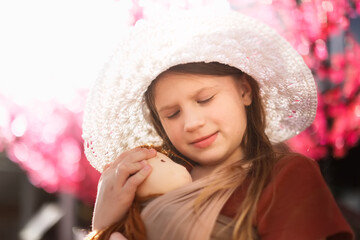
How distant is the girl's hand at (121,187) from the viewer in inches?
59.4

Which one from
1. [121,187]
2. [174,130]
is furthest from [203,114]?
[121,187]

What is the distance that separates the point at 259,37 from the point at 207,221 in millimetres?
668

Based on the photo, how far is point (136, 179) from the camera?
150cm

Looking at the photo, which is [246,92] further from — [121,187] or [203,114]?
[121,187]

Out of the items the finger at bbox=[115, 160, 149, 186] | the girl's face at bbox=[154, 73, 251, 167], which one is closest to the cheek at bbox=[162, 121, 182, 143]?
the girl's face at bbox=[154, 73, 251, 167]

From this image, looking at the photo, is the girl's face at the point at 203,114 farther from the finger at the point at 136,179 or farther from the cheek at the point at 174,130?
the finger at the point at 136,179

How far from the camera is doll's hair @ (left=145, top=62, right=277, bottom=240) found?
1.31 m

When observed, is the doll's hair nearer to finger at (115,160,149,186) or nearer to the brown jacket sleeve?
the brown jacket sleeve

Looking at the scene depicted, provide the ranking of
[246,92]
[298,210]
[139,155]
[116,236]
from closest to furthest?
[298,210]
[116,236]
[139,155]
[246,92]

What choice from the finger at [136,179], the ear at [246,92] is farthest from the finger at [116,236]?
the ear at [246,92]

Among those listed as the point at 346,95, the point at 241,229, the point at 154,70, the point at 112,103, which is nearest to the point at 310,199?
the point at 241,229

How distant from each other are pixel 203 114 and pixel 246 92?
0.29 m

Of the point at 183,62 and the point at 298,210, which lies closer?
the point at 298,210

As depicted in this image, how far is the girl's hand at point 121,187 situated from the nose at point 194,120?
6.5 inches
